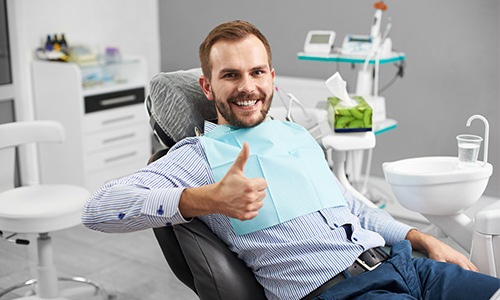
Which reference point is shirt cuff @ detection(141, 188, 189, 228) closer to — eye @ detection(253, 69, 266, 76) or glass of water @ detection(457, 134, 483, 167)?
eye @ detection(253, 69, 266, 76)

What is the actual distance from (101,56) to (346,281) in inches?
116

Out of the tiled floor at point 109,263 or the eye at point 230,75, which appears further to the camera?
the tiled floor at point 109,263

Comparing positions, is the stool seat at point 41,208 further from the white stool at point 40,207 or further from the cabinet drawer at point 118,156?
the cabinet drawer at point 118,156

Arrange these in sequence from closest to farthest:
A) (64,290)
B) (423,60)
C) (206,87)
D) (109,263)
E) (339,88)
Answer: (206,87) → (339,88) → (64,290) → (109,263) → (423,60)

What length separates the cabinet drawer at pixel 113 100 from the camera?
12.4 feet

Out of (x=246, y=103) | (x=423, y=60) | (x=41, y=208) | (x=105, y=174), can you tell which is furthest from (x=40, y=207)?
(x=423, y=60)

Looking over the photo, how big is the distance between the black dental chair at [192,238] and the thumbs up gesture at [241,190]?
255 millimetres

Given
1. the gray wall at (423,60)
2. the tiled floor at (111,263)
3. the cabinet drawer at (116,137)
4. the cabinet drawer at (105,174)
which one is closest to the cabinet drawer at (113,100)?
the cabinet drawer at (116,137)

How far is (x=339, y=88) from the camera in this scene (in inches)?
90.9

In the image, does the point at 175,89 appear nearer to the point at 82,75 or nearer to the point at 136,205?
the point at 136,205

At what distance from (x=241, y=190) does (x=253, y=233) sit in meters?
0.28

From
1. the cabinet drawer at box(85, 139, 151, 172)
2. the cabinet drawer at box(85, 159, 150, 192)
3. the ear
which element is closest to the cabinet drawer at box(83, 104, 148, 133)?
the cabinet drawer at box(85, 139, 151, 172)

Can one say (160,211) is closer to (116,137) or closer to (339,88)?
(339,88)

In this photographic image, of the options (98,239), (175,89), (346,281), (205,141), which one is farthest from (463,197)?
(98,239)
